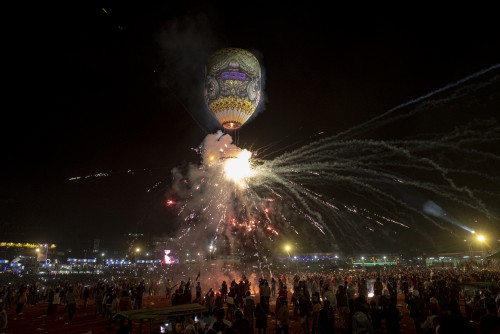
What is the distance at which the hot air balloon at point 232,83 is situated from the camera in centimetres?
1967

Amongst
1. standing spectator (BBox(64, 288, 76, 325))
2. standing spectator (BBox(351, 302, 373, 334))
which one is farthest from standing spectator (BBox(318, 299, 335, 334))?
standing spectator (BBox(64, 288, 76, 325))

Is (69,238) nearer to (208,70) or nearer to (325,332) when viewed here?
(208,70)

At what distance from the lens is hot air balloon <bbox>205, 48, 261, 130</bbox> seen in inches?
774

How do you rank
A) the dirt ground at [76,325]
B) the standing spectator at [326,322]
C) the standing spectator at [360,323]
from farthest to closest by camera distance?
1. the dirt ground at [76,325]
2. the standing spectator at [326,322]
3. the standing spectator at [360,323]

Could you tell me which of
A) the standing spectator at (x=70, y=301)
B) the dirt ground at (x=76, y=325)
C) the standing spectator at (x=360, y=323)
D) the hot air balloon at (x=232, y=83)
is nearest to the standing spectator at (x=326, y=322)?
the standing spectator at (x=360, y=323)

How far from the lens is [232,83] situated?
19.7 metres

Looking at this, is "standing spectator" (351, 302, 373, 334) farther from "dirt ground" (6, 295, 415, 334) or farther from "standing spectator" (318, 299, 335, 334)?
"dirt ground" (6, 295, 415, 334)

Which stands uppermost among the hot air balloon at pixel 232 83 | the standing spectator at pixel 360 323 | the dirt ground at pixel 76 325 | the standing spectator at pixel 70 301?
the hot air balloon at pixel 232 83

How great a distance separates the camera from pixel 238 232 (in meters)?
88.8

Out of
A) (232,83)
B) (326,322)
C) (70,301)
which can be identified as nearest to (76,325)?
(70,301)

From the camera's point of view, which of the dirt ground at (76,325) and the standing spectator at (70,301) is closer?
the dirt ground at (76,325)

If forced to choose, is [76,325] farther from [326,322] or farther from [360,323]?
[360,323]

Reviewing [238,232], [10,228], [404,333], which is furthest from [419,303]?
[10,228]

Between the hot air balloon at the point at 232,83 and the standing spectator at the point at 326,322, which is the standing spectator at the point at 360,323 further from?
the hot air balloon at the point at 232,83
